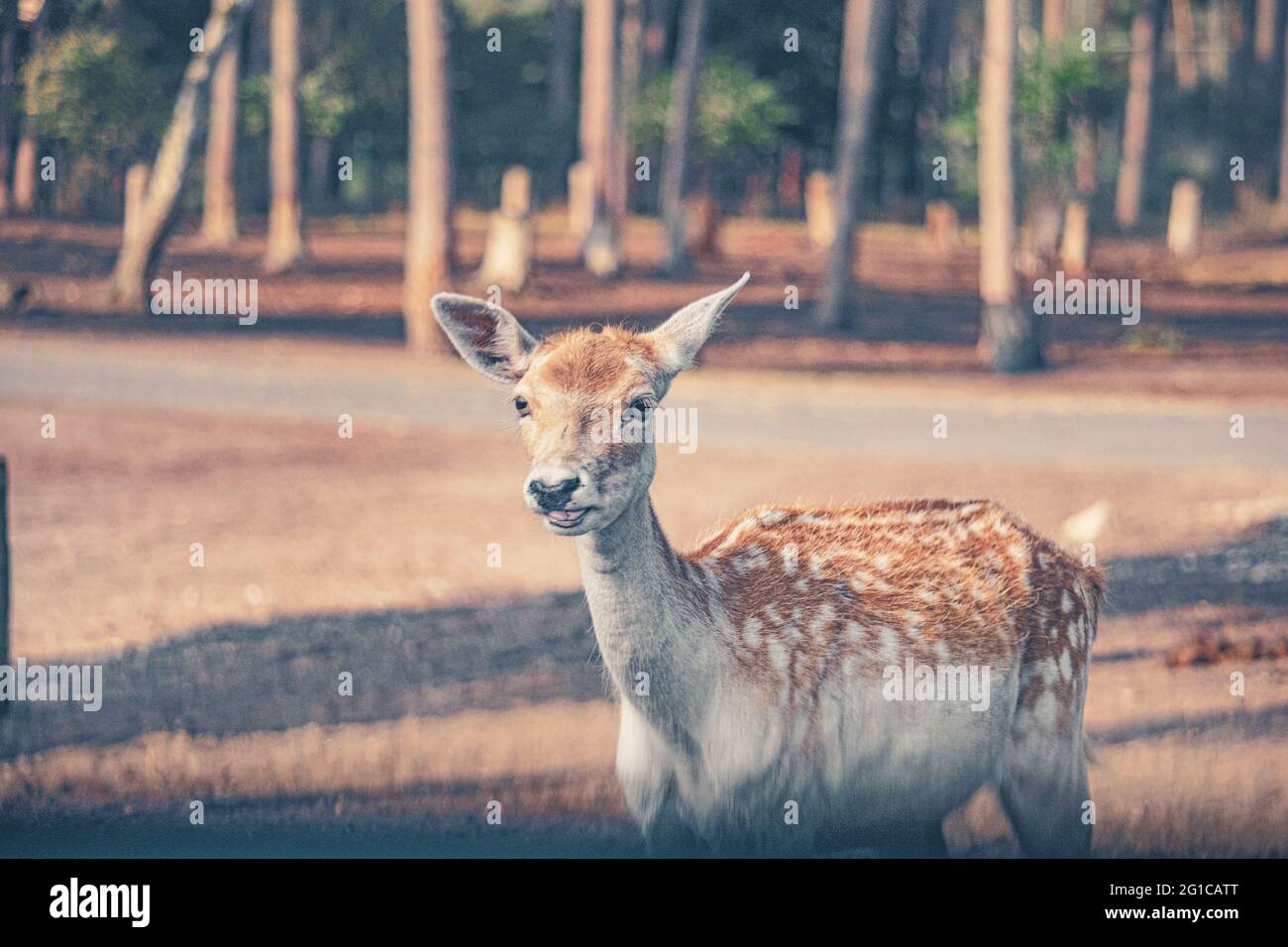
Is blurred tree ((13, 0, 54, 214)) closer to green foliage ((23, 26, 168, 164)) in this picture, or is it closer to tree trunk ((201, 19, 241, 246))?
green foliage ((23, 26, 168, 164))

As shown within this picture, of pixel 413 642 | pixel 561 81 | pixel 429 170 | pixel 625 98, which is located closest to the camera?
pixel 413 642

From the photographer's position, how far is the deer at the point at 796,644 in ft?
18.7

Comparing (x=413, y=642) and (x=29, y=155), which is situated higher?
(x=29, y=155)

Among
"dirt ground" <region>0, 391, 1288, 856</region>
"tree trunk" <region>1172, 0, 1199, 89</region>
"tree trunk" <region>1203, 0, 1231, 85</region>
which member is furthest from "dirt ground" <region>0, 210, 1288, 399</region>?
"tree trunk" <region>1203, 0, 1231, 85</region>

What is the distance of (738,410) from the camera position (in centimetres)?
2225

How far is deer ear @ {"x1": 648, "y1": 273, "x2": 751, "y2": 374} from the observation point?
5695mm

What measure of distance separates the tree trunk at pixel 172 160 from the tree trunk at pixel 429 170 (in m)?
2.82

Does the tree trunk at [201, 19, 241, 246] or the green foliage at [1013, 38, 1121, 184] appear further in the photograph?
the tree trunk at [201, 19, 241, 246]

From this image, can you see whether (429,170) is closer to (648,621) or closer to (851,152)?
(851,152)

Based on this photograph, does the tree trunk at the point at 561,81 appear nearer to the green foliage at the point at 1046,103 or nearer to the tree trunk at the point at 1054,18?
the tree trunk at the point at 1054,18

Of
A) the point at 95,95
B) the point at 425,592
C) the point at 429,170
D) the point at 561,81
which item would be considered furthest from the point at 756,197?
the point at 425,592

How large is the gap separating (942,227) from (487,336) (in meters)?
39.6

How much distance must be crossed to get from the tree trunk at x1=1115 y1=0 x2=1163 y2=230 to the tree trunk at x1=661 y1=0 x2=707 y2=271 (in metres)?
14.9
